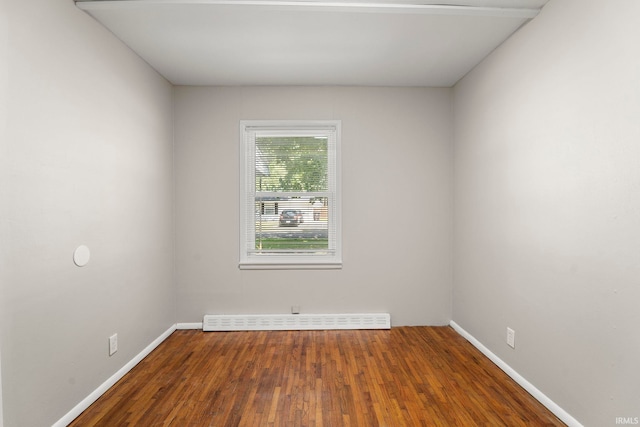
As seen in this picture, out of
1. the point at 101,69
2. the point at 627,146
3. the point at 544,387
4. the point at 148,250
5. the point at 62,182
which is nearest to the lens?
the point at 627,146

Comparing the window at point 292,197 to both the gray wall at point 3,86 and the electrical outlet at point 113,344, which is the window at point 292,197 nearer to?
the electrical outlet at point 113,344

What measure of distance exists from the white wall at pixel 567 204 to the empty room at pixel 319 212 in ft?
0.05

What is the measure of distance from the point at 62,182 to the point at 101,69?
3.14ft

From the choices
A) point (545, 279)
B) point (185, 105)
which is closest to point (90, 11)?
point (185, 105)

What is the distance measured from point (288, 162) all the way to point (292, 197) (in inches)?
15.6

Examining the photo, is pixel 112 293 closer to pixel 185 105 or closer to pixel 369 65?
pixel 185 105

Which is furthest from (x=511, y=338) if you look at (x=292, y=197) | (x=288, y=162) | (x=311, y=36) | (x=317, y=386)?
(x=311, y=36)

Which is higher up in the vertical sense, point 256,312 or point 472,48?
point 472,48

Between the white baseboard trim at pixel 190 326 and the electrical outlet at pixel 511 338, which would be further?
the white baseboard trim at pixel 190 326

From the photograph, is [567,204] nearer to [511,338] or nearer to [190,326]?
[511,338]

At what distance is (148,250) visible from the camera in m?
3.25

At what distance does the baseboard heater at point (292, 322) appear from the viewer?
3.79 metres

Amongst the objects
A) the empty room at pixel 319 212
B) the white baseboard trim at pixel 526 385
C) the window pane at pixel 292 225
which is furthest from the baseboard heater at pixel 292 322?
the white baseboard trim at pixel 526 385

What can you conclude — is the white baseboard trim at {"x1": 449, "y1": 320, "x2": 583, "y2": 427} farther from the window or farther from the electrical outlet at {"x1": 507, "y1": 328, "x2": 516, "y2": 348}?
the window
